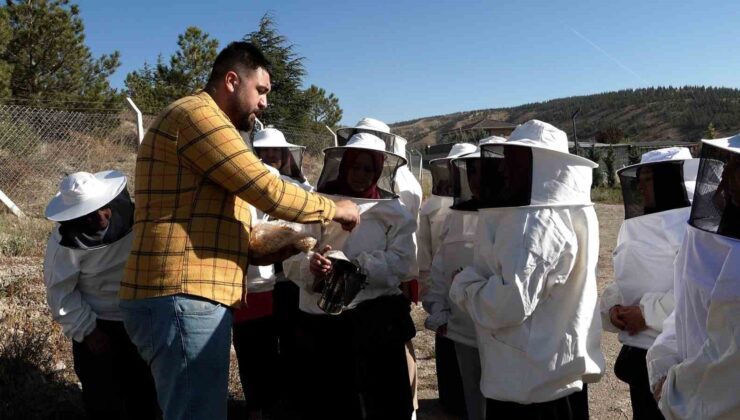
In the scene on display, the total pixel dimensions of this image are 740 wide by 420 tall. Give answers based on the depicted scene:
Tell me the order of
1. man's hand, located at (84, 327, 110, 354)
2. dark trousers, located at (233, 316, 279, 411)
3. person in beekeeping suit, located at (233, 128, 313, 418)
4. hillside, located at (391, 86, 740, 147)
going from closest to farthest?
1. man's hand, located at (84, 327, 110, 354)
2. person in beekeeping suit, located at (233, 128, 313, 418)
3. dark trousers, located at (233, 316, 279, 411)
4. hillside, located at (391, 86, 740, 147)

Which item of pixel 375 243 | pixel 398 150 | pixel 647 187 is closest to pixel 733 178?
pixel 647 187

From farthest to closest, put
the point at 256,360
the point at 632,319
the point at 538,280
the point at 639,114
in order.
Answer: the point at 639,114 → the point at 256,360 → the point at 632,319 → the point at 538,280

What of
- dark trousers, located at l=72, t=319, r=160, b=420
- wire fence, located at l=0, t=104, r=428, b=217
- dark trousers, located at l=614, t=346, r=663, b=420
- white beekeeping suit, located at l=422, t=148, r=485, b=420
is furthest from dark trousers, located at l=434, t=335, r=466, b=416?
wire fence, located at l=0, t=104, r=428, b=217

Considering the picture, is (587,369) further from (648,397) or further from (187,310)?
(187,310)

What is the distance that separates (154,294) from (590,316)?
2.14 meters

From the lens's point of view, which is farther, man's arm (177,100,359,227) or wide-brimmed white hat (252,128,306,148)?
wide-brimmed white hat (252,128,306,148)

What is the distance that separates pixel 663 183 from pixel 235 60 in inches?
93.6

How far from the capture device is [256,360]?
461cm

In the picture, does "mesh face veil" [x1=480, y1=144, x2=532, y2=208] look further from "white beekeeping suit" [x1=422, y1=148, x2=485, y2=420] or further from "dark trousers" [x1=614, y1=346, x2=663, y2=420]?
"dark trousers" [x1=614, y1=346, x2=663, y2=420]

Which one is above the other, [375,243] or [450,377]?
[375,243]

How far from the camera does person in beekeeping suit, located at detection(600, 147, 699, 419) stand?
10.2 feet

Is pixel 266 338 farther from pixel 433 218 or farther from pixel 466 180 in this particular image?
pixel 466 180

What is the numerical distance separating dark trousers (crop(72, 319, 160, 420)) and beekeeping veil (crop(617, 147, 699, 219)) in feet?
10.5

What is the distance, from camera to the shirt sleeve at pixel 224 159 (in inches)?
99.3
